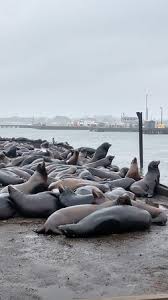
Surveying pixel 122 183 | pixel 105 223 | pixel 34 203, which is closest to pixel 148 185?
pixel 122 183

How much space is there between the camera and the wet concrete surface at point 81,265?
4.43m

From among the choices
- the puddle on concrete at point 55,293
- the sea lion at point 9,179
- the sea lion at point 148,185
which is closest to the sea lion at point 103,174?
the sea lion at point 148,185

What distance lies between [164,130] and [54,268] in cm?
10999

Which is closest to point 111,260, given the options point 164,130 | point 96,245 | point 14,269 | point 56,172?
point 96,245

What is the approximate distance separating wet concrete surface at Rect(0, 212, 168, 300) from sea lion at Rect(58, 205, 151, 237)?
10cm

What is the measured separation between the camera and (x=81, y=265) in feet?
16.8

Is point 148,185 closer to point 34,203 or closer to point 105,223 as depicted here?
point 34,203

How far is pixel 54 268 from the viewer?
16.5 feet

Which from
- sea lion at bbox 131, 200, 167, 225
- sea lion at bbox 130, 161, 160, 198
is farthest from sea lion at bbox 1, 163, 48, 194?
sea lion at bbox 130, 161, 160, 198

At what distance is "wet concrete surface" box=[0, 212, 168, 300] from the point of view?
443cm

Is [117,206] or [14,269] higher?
[117,206]

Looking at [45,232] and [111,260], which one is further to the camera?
[45,232]

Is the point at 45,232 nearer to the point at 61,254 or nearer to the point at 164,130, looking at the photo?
the point at 61,254

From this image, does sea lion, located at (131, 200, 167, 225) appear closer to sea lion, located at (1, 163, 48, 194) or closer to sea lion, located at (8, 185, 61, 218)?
sea lion, located at (8, 185, 61, 218)
